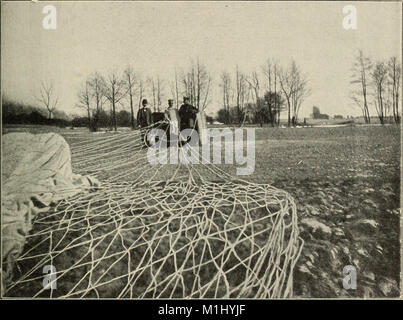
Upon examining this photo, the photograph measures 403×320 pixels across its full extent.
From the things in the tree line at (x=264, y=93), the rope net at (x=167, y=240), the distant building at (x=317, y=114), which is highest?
the tree line at (x=264, y=93)

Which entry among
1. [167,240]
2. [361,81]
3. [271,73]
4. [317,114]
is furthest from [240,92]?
[167,240]

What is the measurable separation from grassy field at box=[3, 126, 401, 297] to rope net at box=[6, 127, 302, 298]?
11 cm

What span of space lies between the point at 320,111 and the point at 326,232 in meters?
0.74

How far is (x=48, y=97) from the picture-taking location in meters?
2.29

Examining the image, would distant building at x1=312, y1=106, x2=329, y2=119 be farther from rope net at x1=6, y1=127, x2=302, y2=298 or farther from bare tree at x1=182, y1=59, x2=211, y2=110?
bare tree at x1=182, y1=59, x2=211, y2=110

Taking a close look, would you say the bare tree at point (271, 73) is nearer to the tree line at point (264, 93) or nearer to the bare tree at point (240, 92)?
the tree line at point (264, 93)

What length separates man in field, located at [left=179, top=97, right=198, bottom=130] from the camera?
92.5 inches

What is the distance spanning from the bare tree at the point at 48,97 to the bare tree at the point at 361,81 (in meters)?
1.84

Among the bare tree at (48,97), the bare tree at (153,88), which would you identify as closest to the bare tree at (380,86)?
the bare tree at (153,88)

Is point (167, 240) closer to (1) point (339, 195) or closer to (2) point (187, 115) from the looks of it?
(2) point (187, 115)

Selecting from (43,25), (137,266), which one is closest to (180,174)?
(137,266)

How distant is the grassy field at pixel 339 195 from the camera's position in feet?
6.89

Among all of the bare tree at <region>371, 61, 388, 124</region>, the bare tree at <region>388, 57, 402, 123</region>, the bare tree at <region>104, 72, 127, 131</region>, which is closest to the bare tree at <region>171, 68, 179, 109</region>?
the bare tree at <region>104, 72, 127, 131</region>

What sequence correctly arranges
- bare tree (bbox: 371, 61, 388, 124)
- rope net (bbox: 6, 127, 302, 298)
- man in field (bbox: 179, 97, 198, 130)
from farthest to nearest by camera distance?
man in field (bbox: 179, 97, 198, 130) → bare tree (bbox: 371, 61, 388, 124) → rope net (bbox: 6, 127, 302, 298)
